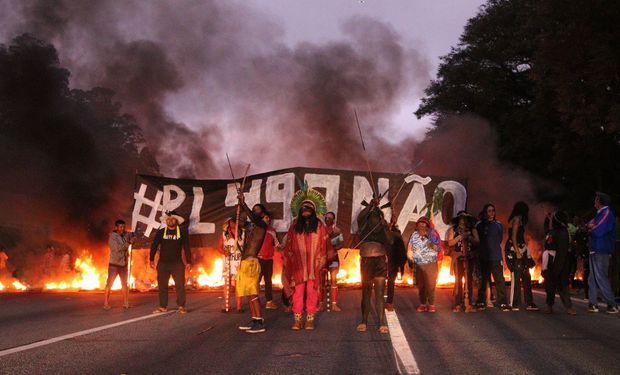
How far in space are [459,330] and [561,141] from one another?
770 inches

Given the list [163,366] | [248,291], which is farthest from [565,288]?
[163,366]

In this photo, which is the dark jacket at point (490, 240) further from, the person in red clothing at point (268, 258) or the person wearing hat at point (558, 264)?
the person in red clothing at point (268, 258)

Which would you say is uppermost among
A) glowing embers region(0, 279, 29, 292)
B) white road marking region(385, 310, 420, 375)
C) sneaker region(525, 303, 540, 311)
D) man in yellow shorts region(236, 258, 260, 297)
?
man in yellow shorts region(236, 258, 260, 297)

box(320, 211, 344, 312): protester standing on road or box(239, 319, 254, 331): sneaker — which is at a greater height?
box(320, 211, 344, 312): protester standing on road

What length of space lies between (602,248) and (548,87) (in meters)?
15.2

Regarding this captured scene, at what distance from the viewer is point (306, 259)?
9.08m

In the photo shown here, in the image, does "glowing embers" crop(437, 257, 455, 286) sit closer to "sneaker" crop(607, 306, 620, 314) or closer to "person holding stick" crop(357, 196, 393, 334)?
"sneaker" crop(607, 306, 620, 314)

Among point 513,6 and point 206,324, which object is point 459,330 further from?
point 513,6

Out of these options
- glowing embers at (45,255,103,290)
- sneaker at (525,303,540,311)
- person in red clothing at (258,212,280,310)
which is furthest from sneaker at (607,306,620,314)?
glowing embers at (45,255,103,290)

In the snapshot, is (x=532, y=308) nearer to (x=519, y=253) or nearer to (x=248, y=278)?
(x=519, y=253)

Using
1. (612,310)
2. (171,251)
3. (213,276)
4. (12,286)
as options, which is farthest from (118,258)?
(612,310)

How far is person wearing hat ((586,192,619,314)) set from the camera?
1111 centimetres

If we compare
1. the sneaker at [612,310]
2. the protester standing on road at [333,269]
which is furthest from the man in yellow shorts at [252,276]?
the sneaker at [612,310]

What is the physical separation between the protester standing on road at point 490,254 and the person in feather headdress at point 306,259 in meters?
3.94
